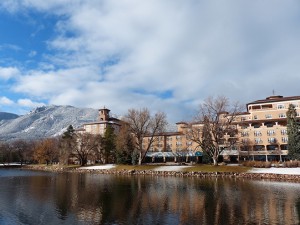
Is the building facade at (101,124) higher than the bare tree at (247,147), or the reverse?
the building facade at (101,124)

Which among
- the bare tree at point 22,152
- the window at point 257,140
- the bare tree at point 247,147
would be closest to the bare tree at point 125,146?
the bare tree at point 247,147

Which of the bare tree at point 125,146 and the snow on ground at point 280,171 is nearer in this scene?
the snow on ground at point 280,171

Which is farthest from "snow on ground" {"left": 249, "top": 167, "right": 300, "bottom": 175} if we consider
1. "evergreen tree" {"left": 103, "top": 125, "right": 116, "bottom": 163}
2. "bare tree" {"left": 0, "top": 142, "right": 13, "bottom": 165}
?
"bare tree" {"left": 0, "top": 142, "right": 13, "bottom": 165}

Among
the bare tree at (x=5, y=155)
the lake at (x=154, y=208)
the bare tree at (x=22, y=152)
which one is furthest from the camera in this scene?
the bare tree at (x=5, y=155)

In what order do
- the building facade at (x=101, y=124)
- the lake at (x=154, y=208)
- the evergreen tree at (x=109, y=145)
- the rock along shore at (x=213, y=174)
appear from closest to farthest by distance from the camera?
the lake at (x=154, y=208), the rock along shore at (x=213, y=174), the evergreen tree at (x=109, y=145), the building facade at (x=101, y=124)

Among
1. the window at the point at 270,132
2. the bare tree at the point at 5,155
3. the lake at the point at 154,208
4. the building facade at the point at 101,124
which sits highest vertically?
the building facade at the point at 101,124

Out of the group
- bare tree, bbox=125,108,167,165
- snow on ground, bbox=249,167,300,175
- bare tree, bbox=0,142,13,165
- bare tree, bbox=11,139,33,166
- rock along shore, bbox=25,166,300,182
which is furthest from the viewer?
bare tree, bbox=0,142,13,165

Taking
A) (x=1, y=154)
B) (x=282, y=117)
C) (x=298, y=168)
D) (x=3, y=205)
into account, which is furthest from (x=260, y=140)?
(x=1, y=154)

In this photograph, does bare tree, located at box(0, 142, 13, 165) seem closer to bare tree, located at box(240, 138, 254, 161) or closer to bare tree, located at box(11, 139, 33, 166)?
bare tree, located at box(11, 139, 33, 166)

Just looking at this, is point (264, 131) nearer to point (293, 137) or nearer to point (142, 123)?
point (293, 137)

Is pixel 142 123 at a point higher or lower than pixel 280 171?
higher

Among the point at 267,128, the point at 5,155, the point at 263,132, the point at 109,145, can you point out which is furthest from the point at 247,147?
the point at 5,155

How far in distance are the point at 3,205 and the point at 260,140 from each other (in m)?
81.3

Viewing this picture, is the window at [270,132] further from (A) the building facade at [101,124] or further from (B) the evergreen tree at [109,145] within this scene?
(A) the building facade at [101,124]
